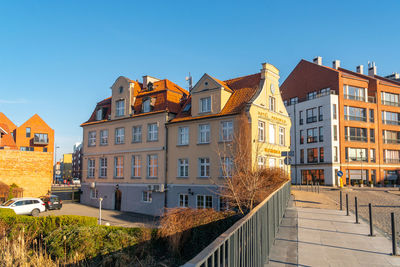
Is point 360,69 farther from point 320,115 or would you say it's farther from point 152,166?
point 152,166

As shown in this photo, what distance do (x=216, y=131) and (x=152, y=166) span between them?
27.0 ft

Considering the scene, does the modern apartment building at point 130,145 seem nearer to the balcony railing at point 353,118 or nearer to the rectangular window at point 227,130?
the rectangular window at point 227,130

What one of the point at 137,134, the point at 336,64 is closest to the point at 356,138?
the point at 336,64

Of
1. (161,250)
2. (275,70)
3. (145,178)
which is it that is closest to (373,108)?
(275,70)

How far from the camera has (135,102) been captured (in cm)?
3394

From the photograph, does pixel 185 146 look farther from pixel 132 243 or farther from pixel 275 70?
pixel 132 243

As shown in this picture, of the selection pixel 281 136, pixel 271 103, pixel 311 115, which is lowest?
pixel 281 136

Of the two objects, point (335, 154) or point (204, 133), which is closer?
point (204, 133)

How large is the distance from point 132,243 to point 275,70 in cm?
2039

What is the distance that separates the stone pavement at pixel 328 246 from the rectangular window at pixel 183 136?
664 inches

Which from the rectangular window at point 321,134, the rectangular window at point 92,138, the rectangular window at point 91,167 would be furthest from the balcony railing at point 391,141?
the rectangular window at point 91,167

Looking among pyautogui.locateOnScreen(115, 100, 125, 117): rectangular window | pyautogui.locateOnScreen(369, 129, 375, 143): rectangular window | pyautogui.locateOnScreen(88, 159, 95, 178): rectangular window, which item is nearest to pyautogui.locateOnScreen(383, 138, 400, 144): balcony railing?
pyautogui.locateOnScreen(369, 129, 375, 143): rectangular window

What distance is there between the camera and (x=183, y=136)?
94.3ft

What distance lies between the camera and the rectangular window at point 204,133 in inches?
1061
